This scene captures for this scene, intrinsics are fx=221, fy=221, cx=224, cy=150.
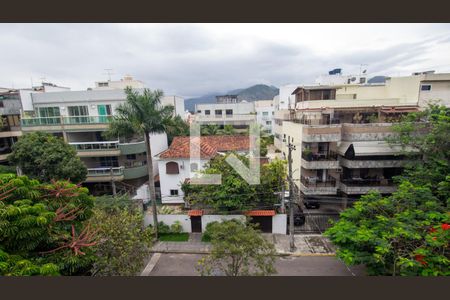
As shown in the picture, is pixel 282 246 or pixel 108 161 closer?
pixel 282 246

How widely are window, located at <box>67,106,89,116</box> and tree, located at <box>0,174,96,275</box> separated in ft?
49.9

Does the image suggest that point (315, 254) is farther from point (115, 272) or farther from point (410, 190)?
point (115, 272)

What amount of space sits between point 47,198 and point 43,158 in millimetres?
9855

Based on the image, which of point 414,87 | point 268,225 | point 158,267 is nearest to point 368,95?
point 414,87

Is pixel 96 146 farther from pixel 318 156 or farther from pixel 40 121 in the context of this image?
pixel 318 156

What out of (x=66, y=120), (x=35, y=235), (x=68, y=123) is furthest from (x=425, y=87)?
(x=66, y=120)

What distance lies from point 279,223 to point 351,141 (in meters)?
7.38

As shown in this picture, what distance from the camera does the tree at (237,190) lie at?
1288 cm

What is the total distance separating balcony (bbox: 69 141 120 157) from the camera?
17406 millimetres

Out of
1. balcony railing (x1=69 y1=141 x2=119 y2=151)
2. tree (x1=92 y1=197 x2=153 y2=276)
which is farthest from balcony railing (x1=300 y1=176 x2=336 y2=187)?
balcony railing (x1=69 y1=141 x2=119 y2=151)

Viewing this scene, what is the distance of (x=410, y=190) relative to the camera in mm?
10016

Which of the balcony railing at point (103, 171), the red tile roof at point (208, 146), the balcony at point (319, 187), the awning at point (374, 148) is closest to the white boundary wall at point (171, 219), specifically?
the red tile roof at point (208, 146)

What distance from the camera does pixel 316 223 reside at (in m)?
14.7

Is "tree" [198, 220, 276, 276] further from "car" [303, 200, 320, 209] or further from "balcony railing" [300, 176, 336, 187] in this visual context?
"car" [303, 200, 320, 209]
